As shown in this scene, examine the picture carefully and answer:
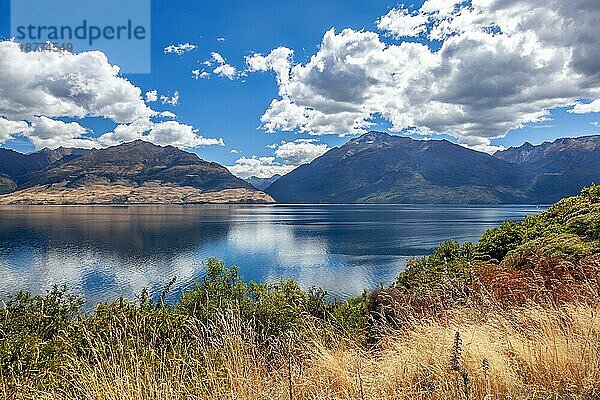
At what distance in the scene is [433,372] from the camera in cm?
542

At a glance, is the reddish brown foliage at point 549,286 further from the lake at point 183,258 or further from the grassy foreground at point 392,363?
the lake at point 183,258

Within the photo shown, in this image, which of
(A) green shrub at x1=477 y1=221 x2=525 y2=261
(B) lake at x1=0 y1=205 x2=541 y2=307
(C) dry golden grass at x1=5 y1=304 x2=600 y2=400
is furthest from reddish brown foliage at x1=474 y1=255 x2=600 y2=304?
(B) lake at x1=0 y1=205 x2=541 y2=307

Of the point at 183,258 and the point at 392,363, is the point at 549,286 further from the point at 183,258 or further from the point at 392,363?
the point at 183,258

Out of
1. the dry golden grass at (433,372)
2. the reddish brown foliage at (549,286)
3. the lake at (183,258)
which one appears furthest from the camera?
the lake at (183,258)

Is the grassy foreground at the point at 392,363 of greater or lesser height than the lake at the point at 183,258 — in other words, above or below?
above

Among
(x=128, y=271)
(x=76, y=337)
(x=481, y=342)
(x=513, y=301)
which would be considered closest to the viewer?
(x=481, y=342)

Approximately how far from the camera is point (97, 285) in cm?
4875

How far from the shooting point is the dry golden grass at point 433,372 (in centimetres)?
491

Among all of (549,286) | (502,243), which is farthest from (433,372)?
(502,243)

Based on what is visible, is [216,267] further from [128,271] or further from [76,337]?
[128,271]

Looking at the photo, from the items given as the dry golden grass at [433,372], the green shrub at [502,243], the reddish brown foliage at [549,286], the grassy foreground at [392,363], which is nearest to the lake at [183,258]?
the green shrub at [502,243]

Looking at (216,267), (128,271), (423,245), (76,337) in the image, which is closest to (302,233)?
(423,245)

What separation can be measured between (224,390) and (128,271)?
58382 millimetres

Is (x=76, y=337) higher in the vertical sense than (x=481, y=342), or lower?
lower
